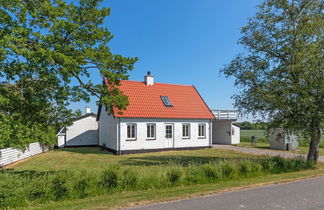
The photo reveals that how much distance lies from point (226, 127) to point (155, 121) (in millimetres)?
12380

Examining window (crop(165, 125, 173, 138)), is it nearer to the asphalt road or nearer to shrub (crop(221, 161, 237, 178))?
shrub (crop(221, 161, 237, 178))

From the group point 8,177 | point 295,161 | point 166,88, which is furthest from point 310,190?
point 166,88

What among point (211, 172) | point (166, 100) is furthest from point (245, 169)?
point (166, 100)

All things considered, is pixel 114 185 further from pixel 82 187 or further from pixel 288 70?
pixel 288 70

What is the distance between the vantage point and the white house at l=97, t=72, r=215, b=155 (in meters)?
19.2

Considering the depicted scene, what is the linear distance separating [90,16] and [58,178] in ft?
21.2

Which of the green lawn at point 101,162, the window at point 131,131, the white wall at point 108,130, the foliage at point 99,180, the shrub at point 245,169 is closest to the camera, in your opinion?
the foliage at point 99,180

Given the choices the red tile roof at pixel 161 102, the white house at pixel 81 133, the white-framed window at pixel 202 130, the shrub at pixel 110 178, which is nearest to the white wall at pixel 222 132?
the red tile roof at pixel 161 102

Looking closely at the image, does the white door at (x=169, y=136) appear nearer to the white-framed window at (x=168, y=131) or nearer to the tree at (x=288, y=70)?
the white-framed window at (x=168, y=131)

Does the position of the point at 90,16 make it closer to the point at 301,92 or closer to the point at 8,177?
the point at 8,177

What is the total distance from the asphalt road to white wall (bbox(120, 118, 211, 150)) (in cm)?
1279

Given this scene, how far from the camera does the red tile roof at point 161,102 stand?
66.5ft

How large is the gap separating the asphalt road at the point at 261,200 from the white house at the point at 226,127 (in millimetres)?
20741

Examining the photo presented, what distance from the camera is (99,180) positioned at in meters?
7.66
